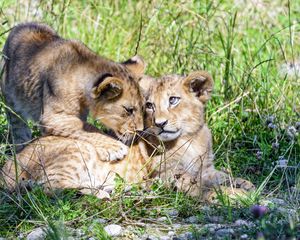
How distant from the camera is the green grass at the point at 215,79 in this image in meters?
6.11

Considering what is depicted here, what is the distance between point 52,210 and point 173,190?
1025mm

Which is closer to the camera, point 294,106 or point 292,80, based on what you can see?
point 294,106

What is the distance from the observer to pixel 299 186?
617 centimetres

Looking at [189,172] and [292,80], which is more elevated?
[292,80]

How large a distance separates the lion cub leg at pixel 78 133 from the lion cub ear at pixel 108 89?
12.8 inches

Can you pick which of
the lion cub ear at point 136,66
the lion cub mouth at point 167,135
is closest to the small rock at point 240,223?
the lion cub mouth at point 167,135

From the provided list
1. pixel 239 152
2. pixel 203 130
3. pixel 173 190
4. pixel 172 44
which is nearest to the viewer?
pixel 173 190

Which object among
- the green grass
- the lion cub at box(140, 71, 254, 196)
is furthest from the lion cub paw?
the green grass

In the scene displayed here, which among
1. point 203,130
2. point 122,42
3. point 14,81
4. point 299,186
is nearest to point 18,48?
point 14,81

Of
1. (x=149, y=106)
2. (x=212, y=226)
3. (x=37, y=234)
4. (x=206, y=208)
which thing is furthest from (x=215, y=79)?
(x=37, y=234)

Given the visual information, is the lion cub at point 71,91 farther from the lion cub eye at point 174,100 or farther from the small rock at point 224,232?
the small rock at point 224,232

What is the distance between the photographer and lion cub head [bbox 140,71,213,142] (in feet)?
22.4

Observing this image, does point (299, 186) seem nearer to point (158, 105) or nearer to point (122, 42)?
point (158, 105)

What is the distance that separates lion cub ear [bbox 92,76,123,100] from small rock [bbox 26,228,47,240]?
6.02 feet
